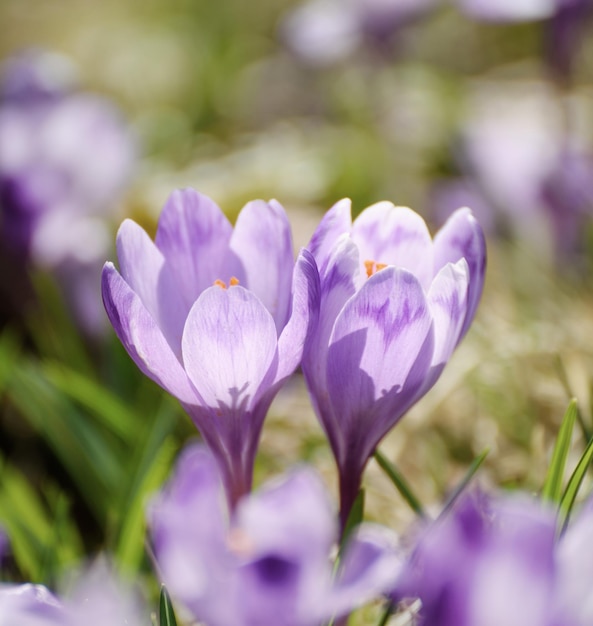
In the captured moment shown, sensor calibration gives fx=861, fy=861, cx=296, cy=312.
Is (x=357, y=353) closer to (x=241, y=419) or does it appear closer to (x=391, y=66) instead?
(x=241, y=419)

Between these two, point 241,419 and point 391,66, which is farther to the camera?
point 391,66

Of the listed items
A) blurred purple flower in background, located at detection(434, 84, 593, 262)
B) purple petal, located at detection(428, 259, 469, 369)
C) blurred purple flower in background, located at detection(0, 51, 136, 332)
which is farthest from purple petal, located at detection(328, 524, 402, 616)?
blurred purple flower in background, located at detection(434, 84, 593, 262)

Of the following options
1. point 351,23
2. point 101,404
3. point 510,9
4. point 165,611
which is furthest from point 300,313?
point 351,23

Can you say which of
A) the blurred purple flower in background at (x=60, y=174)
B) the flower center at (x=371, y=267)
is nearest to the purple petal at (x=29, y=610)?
the flower center at (x=371, y=267)

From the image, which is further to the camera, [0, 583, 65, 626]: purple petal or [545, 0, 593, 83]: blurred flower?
[545, 0, 593, 83]: blurred flower

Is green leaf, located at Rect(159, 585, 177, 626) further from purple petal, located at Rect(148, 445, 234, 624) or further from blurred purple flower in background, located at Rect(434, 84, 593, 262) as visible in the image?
blurred purple flower in background, located at Rect(434, 84, 593, 262)

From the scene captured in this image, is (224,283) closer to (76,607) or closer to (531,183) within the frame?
(76,607)

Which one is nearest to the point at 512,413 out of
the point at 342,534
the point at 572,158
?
the point at 342,534
